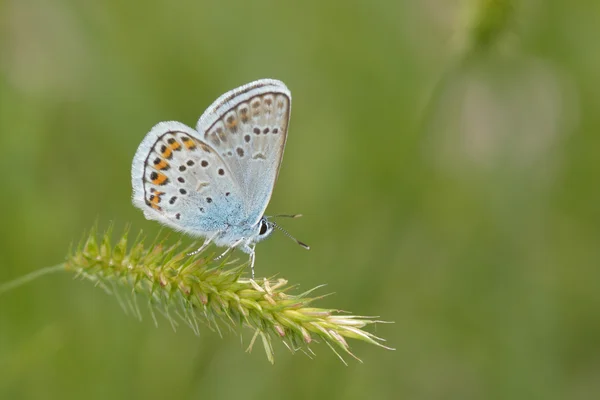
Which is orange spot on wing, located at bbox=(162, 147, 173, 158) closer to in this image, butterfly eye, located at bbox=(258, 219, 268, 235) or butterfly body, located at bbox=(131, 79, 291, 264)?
butterfly body, located at bbox=(131, 79, 291, 264)

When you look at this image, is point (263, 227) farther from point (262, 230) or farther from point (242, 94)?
point (242, 94)

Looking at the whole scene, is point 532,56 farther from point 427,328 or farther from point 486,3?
point 427,328

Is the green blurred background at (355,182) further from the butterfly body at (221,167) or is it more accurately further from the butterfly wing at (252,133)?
the butterfly wing at (252,133)

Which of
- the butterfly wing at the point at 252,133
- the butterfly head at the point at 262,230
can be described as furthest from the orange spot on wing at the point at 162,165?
the butterfly head at the point at 262,230

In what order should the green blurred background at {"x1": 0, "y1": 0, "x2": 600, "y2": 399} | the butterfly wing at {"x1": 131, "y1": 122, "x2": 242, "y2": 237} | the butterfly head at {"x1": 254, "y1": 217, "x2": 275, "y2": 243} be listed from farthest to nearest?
1. the green blurred background at {"x1": 0, "y1": 0, "x2": 600, "y2": 399}
2. the butterfly head at {"x1": 254, "y1": 217, "x2": 275, "y2": 243}
3. the butterfly wing at {"x1": 131, "y1": 122, "x2": 242, "y2": 237}

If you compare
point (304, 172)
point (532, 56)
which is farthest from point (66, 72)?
point (532, 56)

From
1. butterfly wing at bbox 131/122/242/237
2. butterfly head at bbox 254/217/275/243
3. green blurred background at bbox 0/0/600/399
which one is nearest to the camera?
butterfly wing at bbox 131/122/242/237

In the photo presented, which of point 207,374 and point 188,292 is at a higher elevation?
point 188,292

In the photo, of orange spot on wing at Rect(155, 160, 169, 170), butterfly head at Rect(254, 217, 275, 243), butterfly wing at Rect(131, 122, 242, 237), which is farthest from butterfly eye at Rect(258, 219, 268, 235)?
orange spot on wing at Rect(155, 160, 169, 170)
